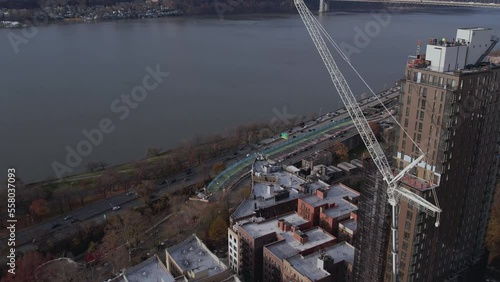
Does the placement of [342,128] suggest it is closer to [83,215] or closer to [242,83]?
[242,83]

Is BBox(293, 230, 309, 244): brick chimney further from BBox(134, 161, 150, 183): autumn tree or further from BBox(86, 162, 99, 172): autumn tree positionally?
BBox(86, 162, 99, 172): autumn tree

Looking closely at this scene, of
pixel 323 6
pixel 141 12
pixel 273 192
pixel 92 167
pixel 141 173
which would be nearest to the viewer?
pixel 273 192

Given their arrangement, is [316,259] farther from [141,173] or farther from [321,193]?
[141,173]

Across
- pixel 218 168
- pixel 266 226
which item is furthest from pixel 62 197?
pixel 266 226

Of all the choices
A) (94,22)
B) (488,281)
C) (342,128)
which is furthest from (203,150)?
(94,22)

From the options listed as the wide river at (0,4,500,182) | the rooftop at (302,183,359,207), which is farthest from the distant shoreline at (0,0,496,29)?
the rooftop at (302,183,359,207)

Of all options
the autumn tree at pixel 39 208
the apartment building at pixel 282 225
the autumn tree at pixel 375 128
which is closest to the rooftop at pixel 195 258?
the apartment building at pixel 282 225
